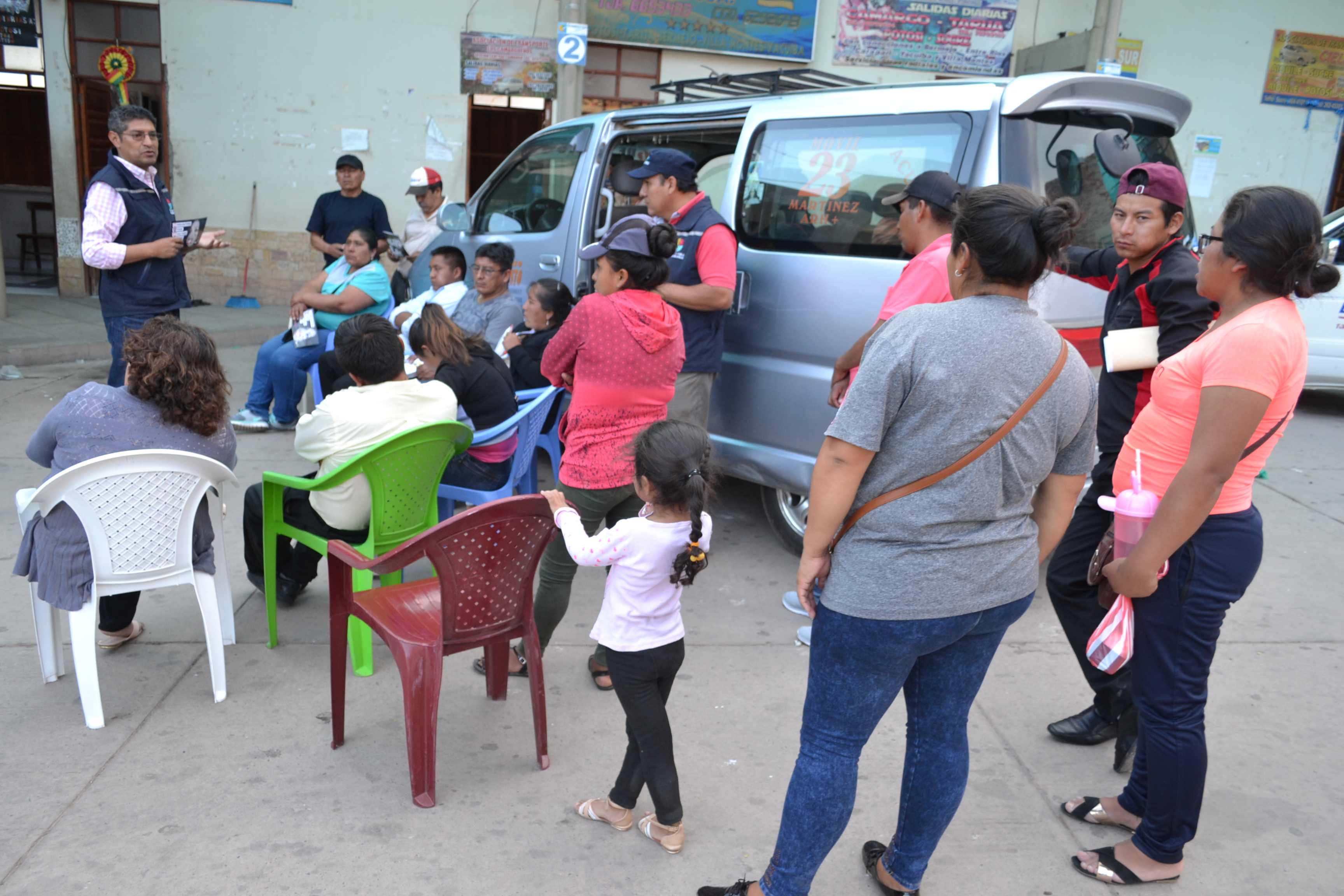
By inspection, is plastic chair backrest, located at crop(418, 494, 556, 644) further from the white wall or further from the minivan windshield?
the white wall

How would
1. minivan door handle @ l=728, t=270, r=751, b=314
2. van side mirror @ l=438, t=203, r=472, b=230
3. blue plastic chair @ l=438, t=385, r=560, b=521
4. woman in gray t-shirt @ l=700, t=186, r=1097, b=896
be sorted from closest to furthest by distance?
woman in gray t-shirt @ l=700, t=186, r=1097, b=896 < blue plastic chair @ l=438, t=385, r=560, b=521 < minivan door handle @ l=728, t=270, r=751, b=314 < van side mirror @ l=438, t=203, r=472, b=230

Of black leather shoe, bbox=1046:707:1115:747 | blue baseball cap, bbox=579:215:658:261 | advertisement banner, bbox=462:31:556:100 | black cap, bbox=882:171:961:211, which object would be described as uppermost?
advertisement banner, bbox=462:31:556:100

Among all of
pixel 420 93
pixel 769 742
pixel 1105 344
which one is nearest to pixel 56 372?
pixel 420 93

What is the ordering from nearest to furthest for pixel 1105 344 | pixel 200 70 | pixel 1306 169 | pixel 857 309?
pixel 1105 344 < pixel 857 309 < pixel 200 70 < pixel 1306 169

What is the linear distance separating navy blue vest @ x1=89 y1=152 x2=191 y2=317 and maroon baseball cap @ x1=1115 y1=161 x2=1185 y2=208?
14.6ft

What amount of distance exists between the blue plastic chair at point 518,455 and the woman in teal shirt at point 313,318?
218 cm

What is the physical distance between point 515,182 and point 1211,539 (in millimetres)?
4825

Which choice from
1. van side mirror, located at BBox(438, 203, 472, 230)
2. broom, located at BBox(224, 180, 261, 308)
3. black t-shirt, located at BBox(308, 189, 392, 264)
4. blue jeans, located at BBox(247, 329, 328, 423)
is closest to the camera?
blue jeans, located at BBox(247, 329, 328, 423)

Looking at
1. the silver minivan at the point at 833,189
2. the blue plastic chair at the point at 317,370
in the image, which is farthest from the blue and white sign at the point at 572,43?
the silver minivan at the point at 833,189

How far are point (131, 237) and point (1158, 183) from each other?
459cm

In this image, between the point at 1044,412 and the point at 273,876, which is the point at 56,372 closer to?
the point at 273,876

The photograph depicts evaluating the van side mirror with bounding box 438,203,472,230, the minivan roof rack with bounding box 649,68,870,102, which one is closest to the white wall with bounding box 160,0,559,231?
the van side mirror with bounding box 438,203,472,230

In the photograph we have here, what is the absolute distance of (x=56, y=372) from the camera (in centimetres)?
744

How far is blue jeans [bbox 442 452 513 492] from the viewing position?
3.95 m
